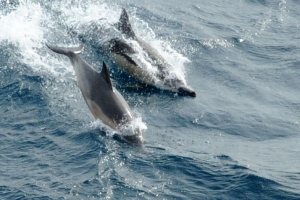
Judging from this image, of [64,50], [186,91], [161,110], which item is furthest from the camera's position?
[186,91]

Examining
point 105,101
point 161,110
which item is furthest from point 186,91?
point 105,101

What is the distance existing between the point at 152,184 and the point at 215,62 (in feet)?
30.2

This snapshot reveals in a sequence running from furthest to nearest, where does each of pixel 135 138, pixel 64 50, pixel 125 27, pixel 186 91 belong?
pixel 125 27
pixel 186 91
pixel 64 50
pixel 135 138

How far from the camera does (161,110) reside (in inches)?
Answer: 653

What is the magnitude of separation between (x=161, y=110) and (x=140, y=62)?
2.78 m

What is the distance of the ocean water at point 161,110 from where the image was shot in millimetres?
12508

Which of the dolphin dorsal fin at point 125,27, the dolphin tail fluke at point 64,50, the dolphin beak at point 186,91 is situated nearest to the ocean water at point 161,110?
the dolphin beak at point 186,91

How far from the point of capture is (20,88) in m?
16.8

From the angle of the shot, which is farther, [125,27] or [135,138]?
[125,27]

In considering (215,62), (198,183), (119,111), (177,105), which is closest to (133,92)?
(177,105)

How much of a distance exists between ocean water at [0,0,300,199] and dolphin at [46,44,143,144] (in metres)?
0.33

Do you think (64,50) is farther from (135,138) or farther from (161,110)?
(135,138)

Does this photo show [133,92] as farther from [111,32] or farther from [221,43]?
[221,43]

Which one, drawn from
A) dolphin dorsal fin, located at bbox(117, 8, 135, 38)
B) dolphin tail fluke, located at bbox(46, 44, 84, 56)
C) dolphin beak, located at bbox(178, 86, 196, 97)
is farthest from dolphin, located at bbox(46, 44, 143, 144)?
dolphin dorsal fin, located at bbox(117, 8, 135, 38)
